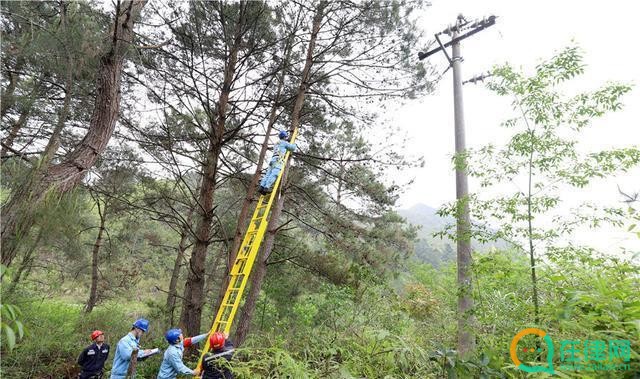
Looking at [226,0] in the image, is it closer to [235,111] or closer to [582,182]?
[235,111]

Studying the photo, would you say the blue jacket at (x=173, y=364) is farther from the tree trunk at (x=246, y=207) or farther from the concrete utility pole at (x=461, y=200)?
the concrete utility pole at (x=461, y=200)

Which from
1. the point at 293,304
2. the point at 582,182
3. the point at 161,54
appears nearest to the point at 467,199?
the point at 582,182

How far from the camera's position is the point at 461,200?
4648mm

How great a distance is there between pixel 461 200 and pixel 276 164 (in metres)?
3.25

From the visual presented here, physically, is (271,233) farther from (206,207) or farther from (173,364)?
(173,364)

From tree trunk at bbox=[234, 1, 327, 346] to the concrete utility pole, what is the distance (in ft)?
7.76

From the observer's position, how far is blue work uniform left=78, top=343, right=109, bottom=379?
5430 millimetres

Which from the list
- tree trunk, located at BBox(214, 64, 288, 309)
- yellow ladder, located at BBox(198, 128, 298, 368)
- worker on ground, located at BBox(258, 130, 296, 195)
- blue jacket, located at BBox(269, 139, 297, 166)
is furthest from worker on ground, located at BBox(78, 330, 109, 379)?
blue jacket, located at BBox(269, 139, 297, 166)

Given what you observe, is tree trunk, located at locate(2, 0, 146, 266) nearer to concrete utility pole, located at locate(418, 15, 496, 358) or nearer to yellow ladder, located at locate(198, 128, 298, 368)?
yellow ladder, located at locate(198, 128, 298, 368)

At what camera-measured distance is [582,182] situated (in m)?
3.65

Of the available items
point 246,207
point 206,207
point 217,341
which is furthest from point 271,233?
point 217,341

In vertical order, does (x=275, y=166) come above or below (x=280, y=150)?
below

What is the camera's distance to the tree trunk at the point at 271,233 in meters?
6.47

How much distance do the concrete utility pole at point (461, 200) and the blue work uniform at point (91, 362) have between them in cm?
569
